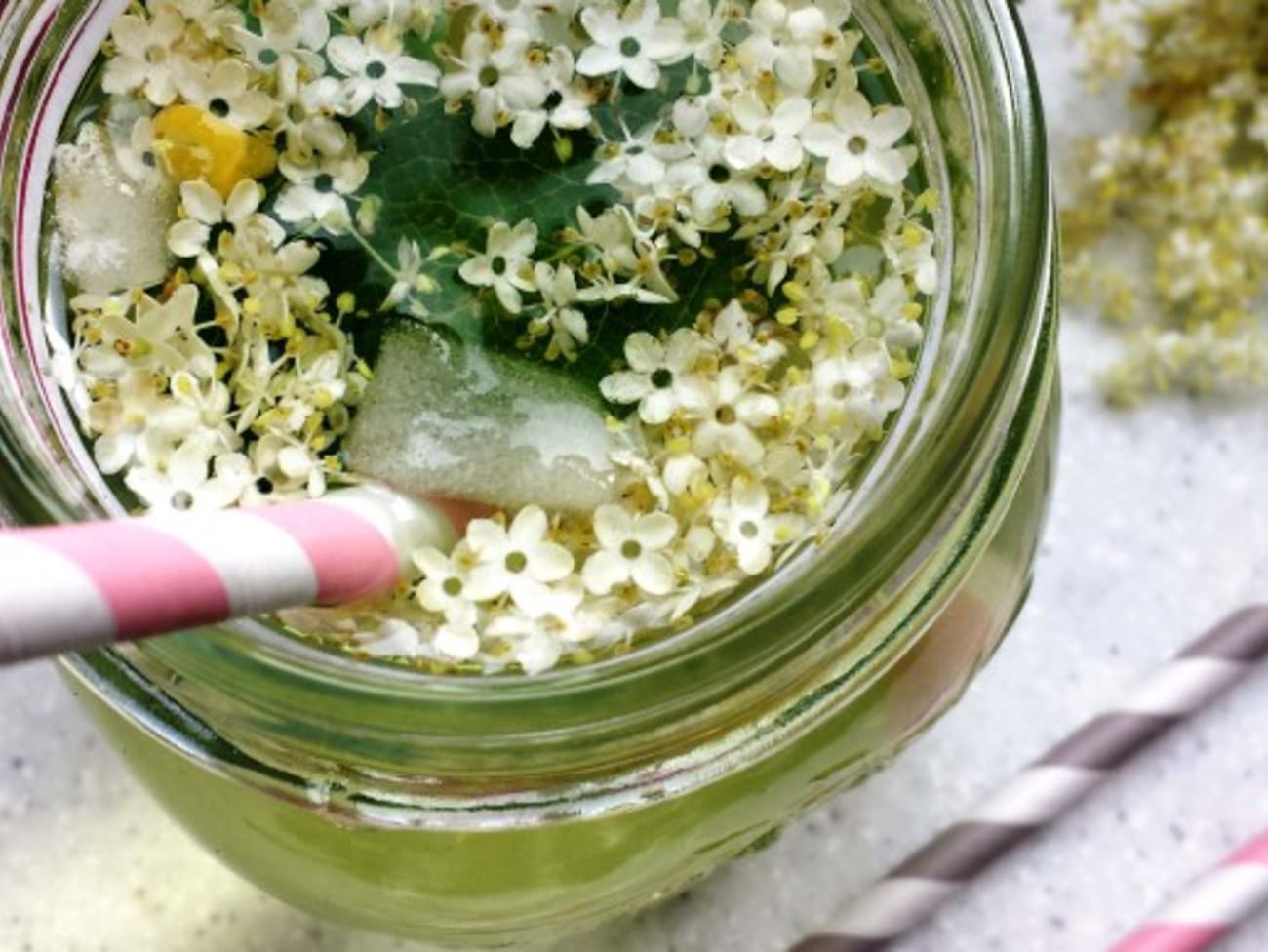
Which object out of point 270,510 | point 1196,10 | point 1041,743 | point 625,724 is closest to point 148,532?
point 270,510

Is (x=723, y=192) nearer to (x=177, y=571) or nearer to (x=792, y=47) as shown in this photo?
(x=792, y=47)

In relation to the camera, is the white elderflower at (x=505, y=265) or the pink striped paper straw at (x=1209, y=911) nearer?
the white elderflower at (x=505, y=265)

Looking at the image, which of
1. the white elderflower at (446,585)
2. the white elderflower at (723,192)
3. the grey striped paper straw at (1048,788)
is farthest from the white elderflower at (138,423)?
the grey striped paper straw at (1048,788)

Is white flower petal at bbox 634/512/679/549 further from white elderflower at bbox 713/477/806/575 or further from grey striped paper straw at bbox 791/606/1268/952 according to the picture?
grey striped paper straw at bbox 791/606/1268/952

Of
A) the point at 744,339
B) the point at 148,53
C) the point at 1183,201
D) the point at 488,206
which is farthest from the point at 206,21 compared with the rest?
the point at 1183,201

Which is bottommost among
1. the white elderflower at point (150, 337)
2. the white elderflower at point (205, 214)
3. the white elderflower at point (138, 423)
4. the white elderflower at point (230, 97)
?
the white elderflower at point (138, 423)

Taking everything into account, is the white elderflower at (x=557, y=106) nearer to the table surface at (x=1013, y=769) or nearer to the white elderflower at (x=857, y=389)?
the white elderflower at (x=857, y=389)
